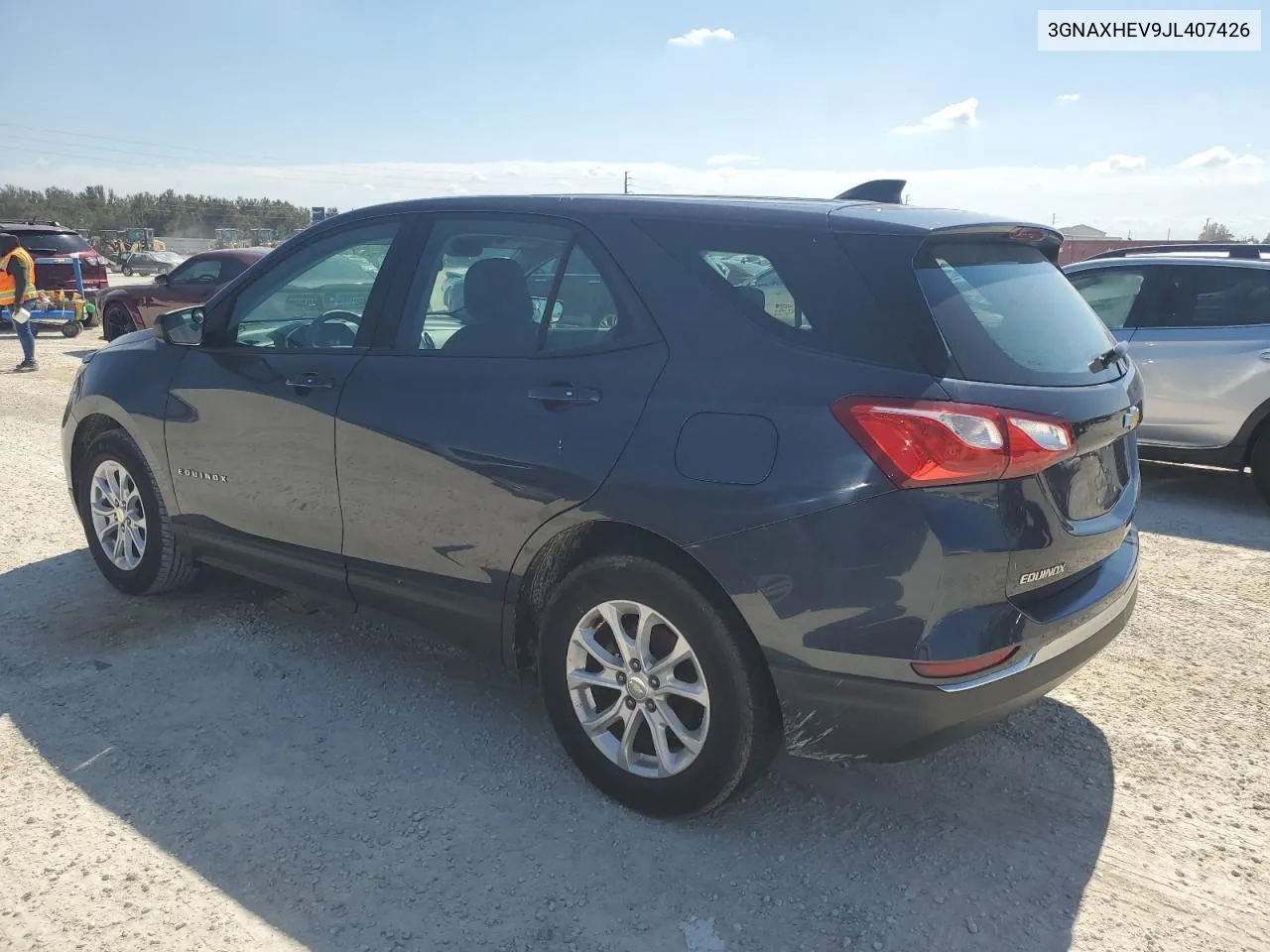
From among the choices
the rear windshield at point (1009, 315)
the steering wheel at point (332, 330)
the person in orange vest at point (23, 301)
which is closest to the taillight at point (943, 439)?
the rear windshield at point (1009, 315)

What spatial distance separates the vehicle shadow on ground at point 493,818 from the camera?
8.32ft

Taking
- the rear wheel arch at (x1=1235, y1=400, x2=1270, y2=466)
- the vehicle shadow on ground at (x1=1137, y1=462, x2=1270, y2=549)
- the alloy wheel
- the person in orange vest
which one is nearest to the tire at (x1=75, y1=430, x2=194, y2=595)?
the alloy wheel

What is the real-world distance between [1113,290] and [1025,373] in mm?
5734

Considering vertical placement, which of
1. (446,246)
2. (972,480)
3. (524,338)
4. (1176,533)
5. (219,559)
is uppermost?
(446,246)

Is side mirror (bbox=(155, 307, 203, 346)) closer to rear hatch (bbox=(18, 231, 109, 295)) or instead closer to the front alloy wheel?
the front alloy wheel

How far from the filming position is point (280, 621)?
175 inches

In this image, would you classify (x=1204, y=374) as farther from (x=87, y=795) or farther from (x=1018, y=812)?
(x=87, y=795)

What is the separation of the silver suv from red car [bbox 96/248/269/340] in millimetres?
10707

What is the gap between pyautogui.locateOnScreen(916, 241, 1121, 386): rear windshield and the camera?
2.56 meters

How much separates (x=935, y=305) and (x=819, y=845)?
157 cm

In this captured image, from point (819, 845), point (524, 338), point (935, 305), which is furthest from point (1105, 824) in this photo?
point (524, 338)

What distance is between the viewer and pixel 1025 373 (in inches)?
103

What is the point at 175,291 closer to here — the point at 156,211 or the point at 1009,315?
the point at 1009,315

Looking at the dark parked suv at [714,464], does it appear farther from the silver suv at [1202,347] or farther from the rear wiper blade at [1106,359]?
the silver suv at [1202,347]
